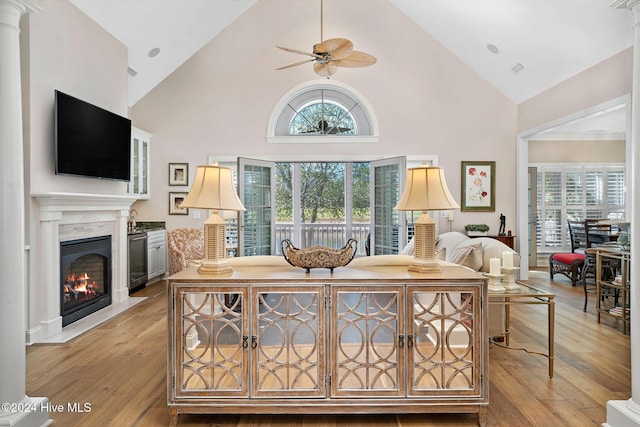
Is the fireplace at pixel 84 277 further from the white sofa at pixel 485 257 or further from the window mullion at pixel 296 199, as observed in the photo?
the window mullion at pixel 296 199

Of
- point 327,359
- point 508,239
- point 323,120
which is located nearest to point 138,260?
point 323,120

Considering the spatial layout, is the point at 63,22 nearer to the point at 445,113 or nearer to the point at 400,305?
the point at 400,305

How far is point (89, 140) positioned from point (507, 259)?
4343 millimetres

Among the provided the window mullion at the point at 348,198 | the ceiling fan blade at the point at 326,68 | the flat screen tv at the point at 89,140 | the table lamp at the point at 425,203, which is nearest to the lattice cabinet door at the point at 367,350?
the table lamp at the point at 425,203

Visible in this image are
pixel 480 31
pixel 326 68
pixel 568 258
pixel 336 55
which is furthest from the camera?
pixel 568 258

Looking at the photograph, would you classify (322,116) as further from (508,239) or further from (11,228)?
(11,228)

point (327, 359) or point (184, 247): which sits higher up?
point (184, 247)

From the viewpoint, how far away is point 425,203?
2334mm

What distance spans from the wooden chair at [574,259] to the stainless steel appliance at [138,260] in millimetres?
6412

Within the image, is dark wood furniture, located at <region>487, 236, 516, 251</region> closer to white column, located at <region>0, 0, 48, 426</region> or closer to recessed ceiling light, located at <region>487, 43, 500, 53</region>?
recessed ceiling light, located at <region>487, 43, 500, 53</region>

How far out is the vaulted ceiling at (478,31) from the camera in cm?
418

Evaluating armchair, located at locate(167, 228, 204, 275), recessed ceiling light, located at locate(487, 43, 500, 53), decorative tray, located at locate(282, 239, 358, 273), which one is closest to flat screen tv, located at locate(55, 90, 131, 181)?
armchair, located at locate(167, 228, 204, 275)

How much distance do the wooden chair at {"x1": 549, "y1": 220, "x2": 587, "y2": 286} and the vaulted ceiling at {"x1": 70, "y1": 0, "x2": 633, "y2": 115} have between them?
7.86 ft

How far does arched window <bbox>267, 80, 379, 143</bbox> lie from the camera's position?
6605mm
